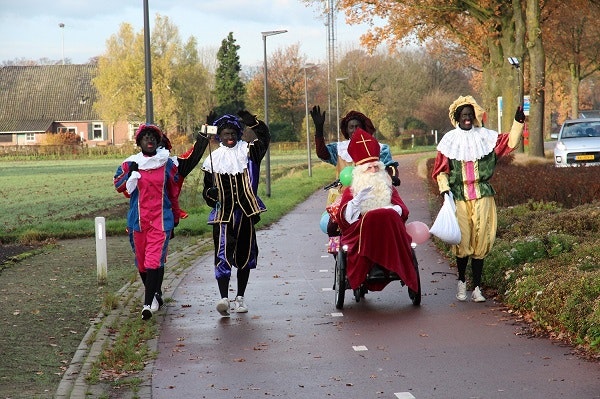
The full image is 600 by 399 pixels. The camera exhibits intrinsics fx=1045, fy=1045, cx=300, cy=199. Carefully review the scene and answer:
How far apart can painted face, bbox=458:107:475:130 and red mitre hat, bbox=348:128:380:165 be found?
944 millimetres

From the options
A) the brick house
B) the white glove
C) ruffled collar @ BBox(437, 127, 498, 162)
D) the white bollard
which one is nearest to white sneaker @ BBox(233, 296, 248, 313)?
the white glove

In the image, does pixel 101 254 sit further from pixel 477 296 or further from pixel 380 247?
pixel 477 296

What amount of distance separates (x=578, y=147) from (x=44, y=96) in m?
82.4

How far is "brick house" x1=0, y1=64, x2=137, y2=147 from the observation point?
100438mm

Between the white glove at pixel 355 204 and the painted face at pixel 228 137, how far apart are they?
1280 millimetres

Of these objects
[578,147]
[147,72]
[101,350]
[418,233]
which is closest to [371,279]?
[418,233]

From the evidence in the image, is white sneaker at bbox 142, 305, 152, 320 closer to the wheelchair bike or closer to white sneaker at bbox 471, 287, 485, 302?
the wheelchair bike

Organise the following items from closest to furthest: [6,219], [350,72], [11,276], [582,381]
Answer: [582,381]
[11,276]
[6,219]
[350,72]

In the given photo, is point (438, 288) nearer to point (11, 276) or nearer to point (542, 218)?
point (542, 218)

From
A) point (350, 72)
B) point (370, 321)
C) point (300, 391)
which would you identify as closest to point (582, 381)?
point (300, 391)

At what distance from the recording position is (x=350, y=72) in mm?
86938

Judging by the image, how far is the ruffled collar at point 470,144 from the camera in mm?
10297

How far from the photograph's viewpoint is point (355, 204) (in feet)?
32.5

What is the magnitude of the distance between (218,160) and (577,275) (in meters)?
3.55
